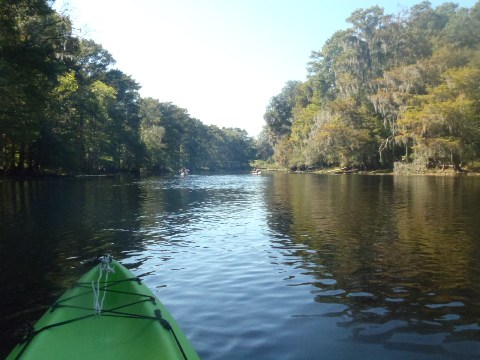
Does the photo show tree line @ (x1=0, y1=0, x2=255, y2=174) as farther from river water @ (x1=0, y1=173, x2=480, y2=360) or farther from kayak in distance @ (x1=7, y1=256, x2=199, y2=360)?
kayak in distance @ (x1=7, y1=256, x2=199, y2=360)

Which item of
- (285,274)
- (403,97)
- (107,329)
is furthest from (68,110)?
(107,329)

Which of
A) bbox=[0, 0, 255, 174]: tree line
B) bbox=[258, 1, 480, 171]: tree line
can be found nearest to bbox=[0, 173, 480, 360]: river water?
bbox=[0, 0, 255, 174]: tree line

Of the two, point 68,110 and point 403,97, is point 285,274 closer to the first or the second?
point 68,110

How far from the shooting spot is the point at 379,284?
30.0 feet

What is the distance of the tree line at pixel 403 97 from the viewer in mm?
53094

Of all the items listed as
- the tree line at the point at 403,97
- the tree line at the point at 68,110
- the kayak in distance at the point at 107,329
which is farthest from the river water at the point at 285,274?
the tree line at the point at 403,97

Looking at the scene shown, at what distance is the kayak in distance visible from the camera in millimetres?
4586

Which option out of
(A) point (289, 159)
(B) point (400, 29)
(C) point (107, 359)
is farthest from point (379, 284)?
(A) point (289, 159)

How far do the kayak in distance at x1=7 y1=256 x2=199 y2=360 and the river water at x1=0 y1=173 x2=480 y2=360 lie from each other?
1101 millimetres

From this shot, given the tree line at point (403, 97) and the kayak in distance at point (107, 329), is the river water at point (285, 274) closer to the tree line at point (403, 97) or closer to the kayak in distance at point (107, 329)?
the kayak in distance at point (107, 329)

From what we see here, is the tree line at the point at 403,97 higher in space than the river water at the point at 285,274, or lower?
higher

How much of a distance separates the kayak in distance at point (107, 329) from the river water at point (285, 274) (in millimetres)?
1101

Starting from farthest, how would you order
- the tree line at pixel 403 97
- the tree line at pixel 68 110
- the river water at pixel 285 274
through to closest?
the tree line at pixel 403 97
the tree line at pixel 68 110
the river water at pixel 285 274

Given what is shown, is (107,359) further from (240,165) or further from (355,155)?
(240,165)
